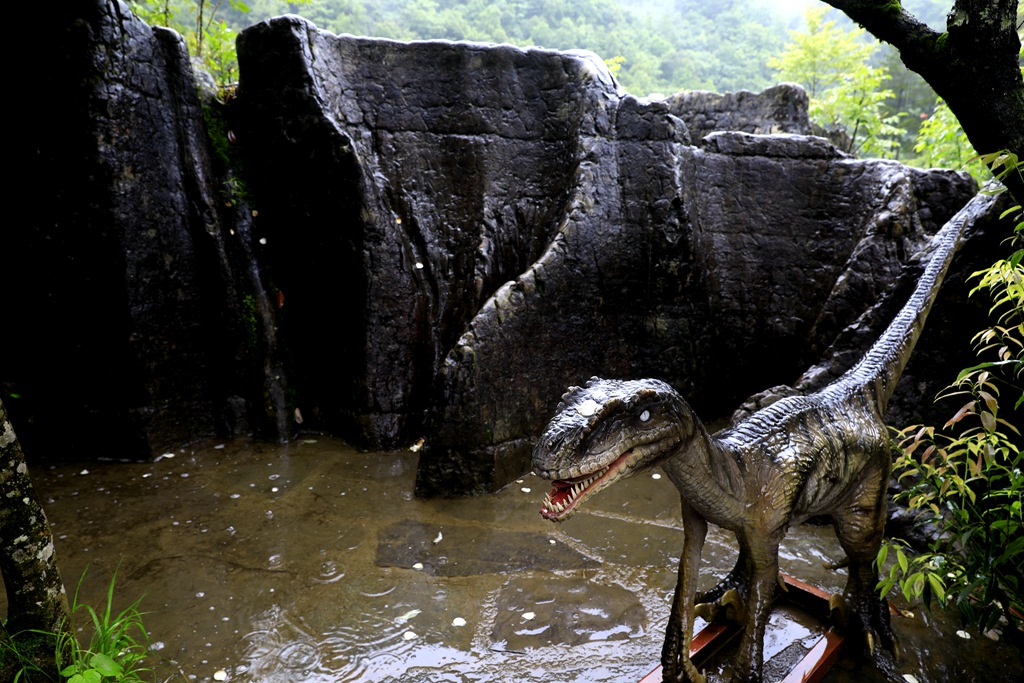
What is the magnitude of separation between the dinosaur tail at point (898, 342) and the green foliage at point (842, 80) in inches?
313

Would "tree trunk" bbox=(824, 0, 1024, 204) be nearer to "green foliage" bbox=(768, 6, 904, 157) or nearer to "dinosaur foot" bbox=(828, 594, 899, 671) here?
"dinosaur foot" bbox=(828, 594, 899, 671)

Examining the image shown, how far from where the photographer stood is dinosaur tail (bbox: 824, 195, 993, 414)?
2.91 m

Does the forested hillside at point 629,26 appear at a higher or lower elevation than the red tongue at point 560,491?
higher

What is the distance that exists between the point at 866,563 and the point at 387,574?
253cm

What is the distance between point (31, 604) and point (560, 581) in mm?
2483

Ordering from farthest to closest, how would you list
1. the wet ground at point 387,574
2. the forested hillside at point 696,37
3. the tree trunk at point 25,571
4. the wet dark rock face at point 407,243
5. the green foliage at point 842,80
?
the forested hillside at point 696,37 → the green foliage at point 842,80 → the wet dark rock face at point 407,243 → the wet ground at point 387,574 → the tree trunk at point 25,571

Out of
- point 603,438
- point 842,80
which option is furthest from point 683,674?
point 842,80

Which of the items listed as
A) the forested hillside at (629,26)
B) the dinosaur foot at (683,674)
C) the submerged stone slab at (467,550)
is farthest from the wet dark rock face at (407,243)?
the forested hillside at (629,26)

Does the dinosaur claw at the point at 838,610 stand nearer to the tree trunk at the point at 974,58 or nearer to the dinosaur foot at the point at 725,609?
the dinosaur foot at the point at 725,609

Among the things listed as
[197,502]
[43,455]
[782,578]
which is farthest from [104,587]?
[782,578]

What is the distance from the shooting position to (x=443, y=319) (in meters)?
5.71

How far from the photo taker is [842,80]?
40.3ft

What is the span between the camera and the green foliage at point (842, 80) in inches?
410

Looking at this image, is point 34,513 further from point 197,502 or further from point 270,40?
point 270,40
